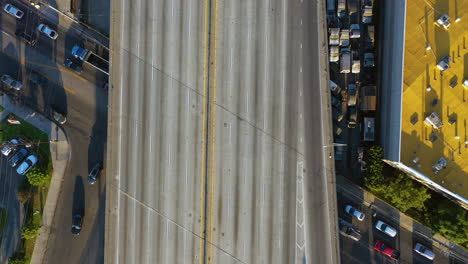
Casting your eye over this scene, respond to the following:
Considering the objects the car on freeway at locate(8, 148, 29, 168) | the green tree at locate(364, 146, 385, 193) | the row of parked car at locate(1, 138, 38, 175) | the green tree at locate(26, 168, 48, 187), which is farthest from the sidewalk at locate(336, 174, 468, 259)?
the car on freeway at locate(8, 148, 29, 168)

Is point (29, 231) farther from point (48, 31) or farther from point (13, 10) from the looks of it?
point (13, 10)

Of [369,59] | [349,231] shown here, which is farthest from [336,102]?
[349,231]

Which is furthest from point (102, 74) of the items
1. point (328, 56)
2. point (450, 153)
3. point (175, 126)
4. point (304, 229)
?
point (450, 153)

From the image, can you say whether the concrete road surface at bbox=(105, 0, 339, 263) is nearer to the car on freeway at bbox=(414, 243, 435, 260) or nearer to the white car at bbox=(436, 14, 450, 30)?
the car on freeway at bbox=(414, 243, 435, 260)

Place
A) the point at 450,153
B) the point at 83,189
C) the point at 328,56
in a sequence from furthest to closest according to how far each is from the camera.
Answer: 1. the point at 83,189
2. the point at 328,56
3. the point at 450,153

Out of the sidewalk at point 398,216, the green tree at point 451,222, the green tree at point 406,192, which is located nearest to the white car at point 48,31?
the sidewalk at point 398,216

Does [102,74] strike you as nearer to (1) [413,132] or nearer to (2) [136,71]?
(2) [136,71]
